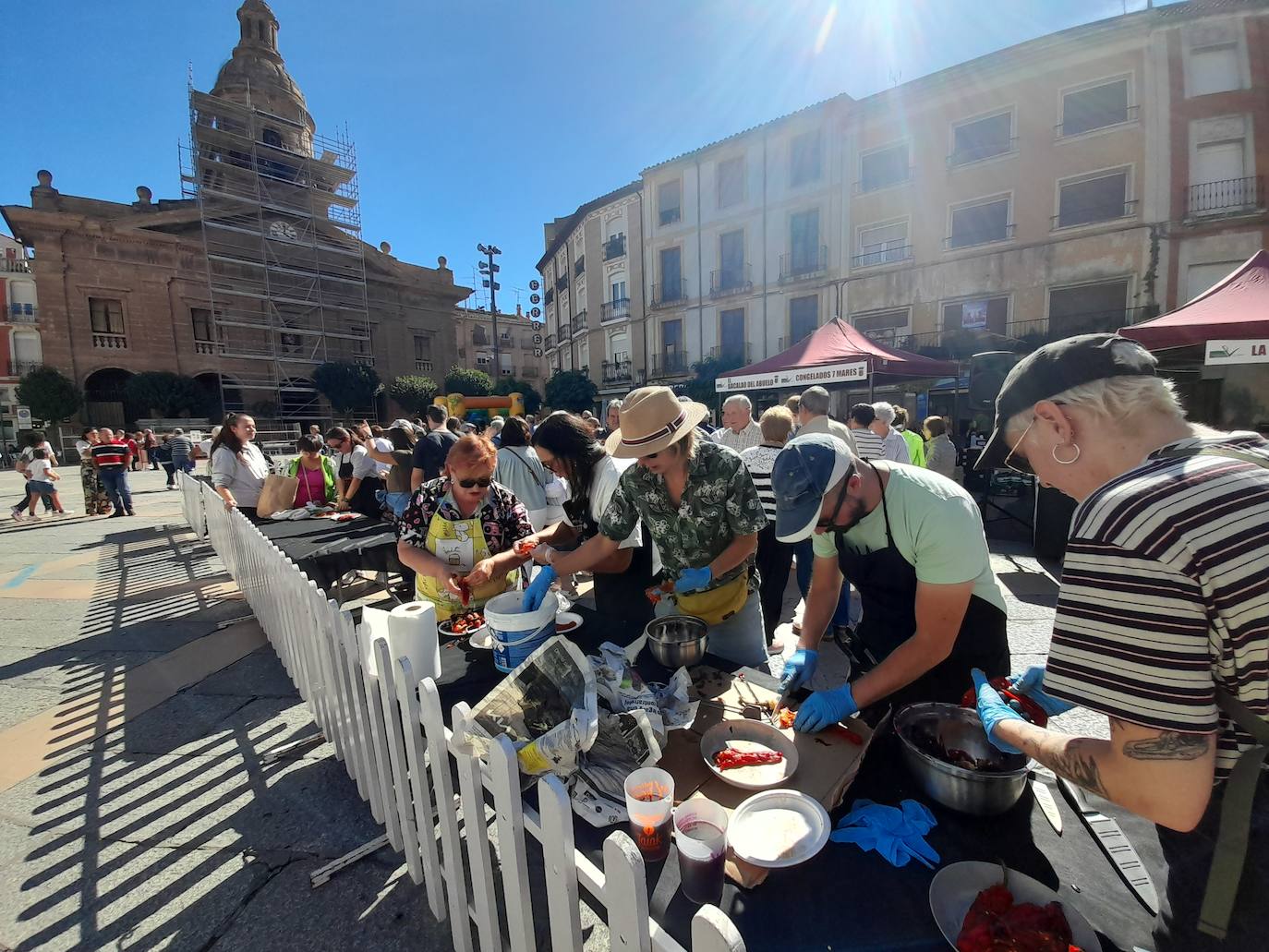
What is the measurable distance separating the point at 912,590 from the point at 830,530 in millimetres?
348

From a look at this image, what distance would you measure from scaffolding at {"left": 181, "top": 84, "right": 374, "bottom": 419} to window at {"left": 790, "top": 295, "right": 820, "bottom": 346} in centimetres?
2543

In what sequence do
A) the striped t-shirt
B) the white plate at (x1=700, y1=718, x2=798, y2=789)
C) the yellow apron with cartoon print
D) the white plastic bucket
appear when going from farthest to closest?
the yellow apron with cartoon print, the white plastic bucket, the white plate at (x1=700, y1=718, x2=798, y2=789), the striped t-shirt

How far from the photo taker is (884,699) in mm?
1805

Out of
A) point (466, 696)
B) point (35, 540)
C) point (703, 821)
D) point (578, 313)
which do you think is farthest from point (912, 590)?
point (578, 313)

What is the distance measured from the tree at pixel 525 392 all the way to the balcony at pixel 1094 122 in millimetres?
25769

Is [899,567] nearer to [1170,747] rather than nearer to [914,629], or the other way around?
[914,629]

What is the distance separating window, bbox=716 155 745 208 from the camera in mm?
23781

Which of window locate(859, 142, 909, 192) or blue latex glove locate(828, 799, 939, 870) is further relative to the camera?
window locate(859, 142, 909, 192)

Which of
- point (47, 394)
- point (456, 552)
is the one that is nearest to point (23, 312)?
point (47, 394)

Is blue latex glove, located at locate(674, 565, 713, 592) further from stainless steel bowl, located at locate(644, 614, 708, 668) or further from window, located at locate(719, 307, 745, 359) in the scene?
window, located at locate(719, 307, 745, 359)

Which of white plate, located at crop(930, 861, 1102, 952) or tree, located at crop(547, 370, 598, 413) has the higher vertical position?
tree, located at crop(547, 370, 598, 413)

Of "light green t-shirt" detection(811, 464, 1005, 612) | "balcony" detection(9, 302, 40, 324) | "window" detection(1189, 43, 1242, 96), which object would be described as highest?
"window" detection(1189, 43, 1242, 96)

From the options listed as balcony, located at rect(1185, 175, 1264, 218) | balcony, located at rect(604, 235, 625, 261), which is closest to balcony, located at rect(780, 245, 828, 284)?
balcony, located at rect(604, 235, 625, 261)

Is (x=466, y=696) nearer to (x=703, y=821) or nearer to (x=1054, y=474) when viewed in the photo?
(x=703, y=821)
